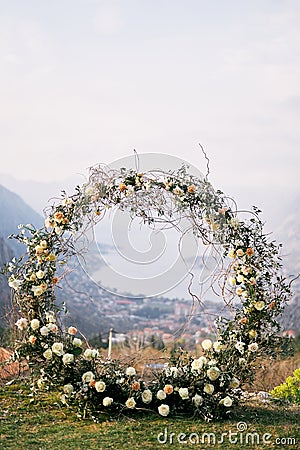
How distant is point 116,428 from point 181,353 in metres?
1.01

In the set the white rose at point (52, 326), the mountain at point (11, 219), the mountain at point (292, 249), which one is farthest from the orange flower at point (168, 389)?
the mountain at point (11, 219)

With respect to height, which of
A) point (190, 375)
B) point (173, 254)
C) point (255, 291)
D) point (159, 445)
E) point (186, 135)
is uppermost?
point (186, 135)

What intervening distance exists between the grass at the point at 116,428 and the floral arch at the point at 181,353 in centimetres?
A: 15

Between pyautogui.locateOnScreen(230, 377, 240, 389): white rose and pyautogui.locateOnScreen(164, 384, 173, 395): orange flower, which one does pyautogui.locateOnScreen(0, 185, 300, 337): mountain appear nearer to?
pyautogui.locateOnScreen(230, 377, 240, 389): white rose

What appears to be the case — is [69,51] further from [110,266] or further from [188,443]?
[188,443]

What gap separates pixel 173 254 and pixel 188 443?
2018 millimetres

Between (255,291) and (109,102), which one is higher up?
(109,102)

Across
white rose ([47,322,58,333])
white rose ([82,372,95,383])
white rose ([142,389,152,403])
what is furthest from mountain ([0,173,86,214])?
white rose ([142,389,152,403])

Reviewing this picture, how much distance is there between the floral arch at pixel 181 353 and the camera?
4.96 m

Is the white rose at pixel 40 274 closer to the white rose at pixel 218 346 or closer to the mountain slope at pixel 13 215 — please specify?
the white rose at pixel 218 346

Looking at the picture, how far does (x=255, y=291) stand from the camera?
5.15 meters

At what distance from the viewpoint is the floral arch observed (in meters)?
4.96

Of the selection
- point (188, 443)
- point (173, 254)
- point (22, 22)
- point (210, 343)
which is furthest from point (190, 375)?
point (22, 22)

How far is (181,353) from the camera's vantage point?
5.31m
